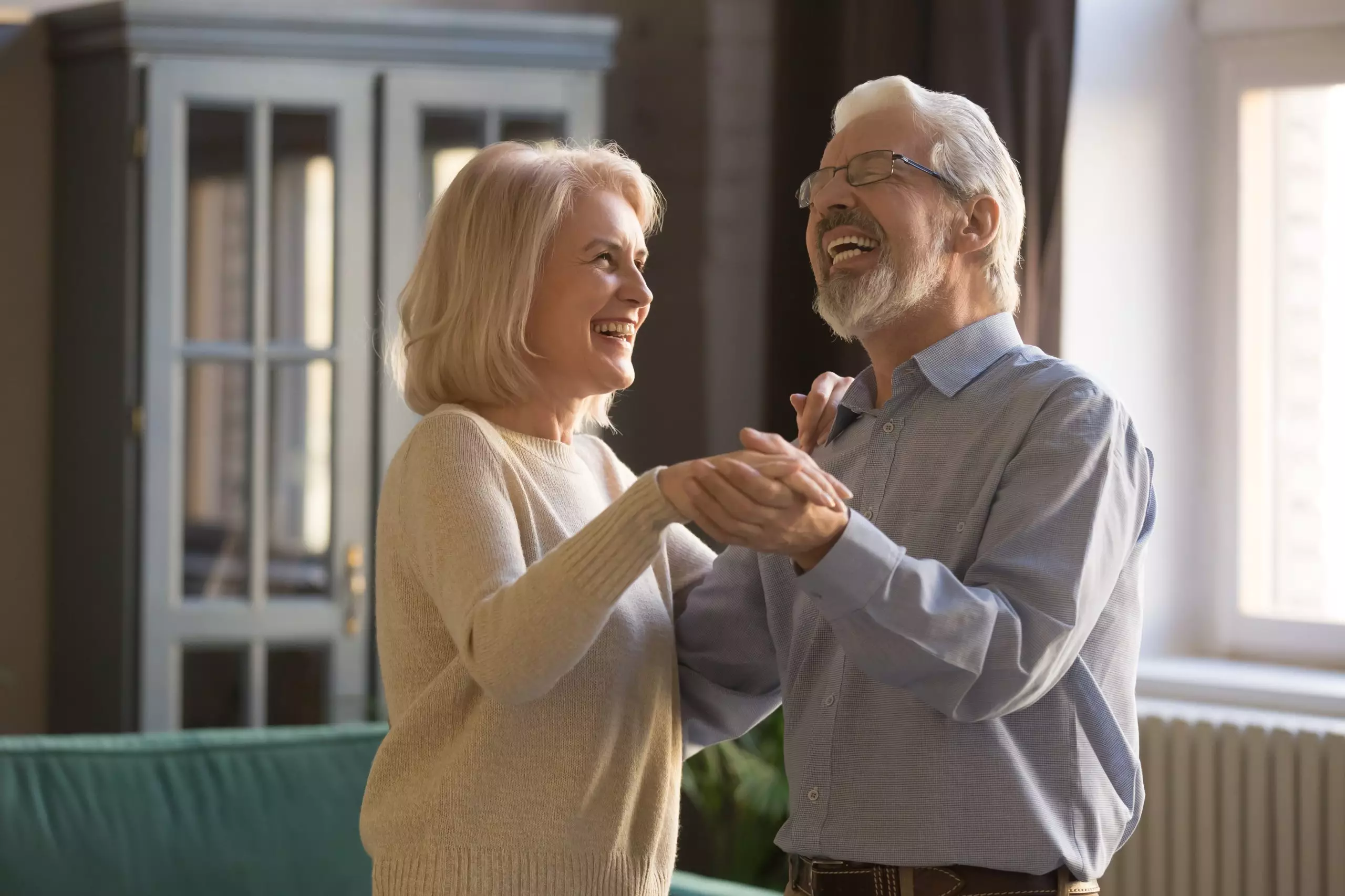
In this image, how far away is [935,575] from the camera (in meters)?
1.30

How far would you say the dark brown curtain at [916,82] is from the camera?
2857 mm

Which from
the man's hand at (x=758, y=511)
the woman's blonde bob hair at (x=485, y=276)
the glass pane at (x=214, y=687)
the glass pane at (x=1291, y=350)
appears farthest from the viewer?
the glass pane at (x=214, y=687)

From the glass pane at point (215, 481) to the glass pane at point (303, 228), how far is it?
0.59ft

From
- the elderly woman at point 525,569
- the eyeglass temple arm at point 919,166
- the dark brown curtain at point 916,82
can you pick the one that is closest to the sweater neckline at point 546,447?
the elderly woman at point 525,569

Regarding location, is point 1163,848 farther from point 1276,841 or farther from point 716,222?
point 716,222

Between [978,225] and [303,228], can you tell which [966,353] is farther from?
[303,228]

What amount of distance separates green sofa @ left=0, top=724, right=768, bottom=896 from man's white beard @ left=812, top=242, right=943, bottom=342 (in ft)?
3.53

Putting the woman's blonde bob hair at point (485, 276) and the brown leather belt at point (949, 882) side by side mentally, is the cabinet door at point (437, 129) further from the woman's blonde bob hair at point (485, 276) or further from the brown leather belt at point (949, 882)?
the brown leather belt at point (949, 882)

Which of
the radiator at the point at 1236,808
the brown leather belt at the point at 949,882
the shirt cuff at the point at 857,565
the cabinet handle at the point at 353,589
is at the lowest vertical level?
the radiator at the point at 1236,808

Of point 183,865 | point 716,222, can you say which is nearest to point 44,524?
point 183,865

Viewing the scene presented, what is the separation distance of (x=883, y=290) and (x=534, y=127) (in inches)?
76.0

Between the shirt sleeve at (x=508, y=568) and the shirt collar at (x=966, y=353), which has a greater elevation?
the shirt collar at (x=966, y=353)

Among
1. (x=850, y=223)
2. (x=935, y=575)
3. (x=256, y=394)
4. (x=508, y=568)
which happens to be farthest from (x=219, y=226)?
(x=935, y=575)

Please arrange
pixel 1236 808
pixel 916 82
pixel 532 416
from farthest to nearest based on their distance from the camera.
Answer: pixel 916 82 → pixel 1236 808 → pixel 532 416
